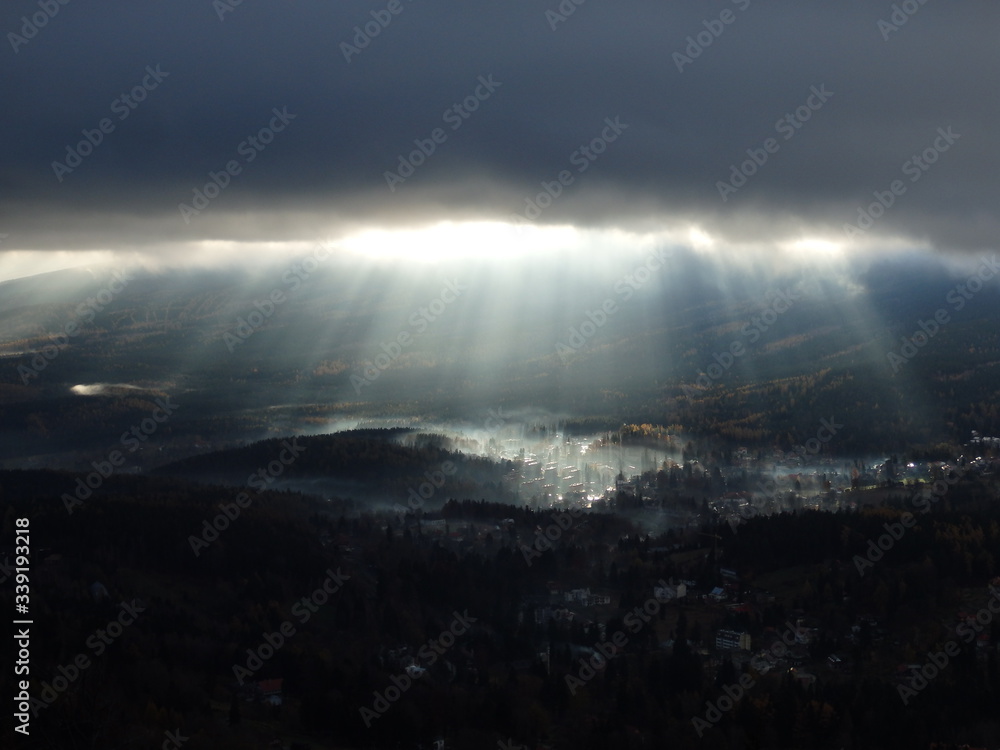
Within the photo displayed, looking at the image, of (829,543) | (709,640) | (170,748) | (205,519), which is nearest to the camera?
(170,748)

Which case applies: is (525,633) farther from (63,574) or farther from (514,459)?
(514,459)

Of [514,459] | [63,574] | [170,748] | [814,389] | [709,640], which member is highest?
[814,389]

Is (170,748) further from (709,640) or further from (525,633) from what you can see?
(709,640)

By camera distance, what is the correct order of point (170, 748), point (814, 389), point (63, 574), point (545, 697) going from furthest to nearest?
point (814, 389) < point (63, 574) < point (545, 697) < point (170, 748)

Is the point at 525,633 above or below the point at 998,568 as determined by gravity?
below

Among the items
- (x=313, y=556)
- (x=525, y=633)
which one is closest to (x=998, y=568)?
(x=525, y=633)

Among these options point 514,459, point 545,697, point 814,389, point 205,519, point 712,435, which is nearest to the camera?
point 545,697

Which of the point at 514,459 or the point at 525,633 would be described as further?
the point at 514,459

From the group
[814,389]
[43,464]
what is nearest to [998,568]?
[814,389]

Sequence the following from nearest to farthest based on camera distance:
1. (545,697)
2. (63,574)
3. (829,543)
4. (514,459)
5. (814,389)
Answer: (545,697) → (63,574) → (829,543) → (514,459) → (814,389)
